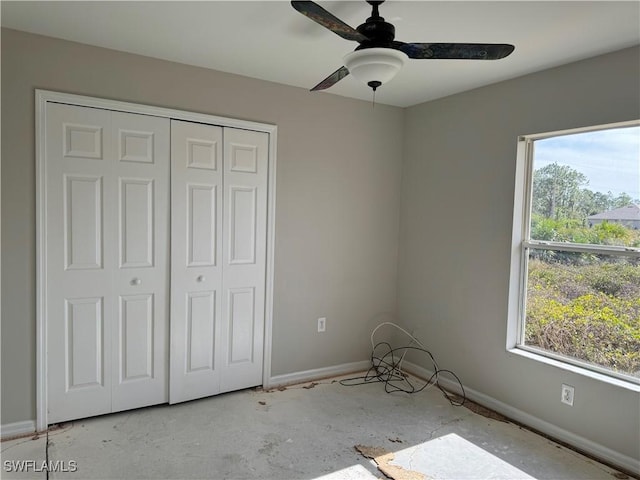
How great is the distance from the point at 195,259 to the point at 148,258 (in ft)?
1.06

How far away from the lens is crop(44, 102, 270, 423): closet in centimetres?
263

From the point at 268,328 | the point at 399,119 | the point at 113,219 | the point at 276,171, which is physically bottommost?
the point at 268,328

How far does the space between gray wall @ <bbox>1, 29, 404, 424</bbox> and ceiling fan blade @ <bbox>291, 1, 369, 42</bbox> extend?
162cm

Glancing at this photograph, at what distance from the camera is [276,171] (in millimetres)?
3330

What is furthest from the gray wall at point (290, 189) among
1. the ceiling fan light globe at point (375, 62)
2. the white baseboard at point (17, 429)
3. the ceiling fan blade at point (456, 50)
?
the ceiling fan blade at point (456, 50)

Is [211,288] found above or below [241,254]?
below

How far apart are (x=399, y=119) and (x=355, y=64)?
2260 millimetres

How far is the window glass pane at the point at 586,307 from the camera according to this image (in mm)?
2482

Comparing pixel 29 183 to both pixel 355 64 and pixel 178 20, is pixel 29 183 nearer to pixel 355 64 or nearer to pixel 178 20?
pixel 178 20

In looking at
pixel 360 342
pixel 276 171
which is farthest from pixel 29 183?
pixel 360 342

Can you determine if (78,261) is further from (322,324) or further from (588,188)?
(588,188)

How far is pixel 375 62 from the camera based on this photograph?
1.77 meters

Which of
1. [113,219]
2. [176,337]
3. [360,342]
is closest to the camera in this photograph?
[113,219]

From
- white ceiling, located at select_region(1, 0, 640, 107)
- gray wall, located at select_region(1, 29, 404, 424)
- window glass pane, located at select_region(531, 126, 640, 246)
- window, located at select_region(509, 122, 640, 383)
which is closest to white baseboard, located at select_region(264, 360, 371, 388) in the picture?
gray wall, located at select_region(1, 29, 404, 424)
